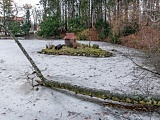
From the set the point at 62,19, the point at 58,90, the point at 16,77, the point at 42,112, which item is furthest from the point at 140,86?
the point at 62,19

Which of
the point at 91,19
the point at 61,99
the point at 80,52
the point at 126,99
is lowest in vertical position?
the point at 61,99

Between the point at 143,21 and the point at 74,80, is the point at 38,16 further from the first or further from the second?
the point at 74,80

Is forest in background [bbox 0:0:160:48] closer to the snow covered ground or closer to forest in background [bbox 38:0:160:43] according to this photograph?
forest in background [bbox 38:0:160:43]

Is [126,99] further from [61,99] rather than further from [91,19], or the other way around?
[91,19]

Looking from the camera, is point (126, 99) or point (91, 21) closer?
point (126, 99)

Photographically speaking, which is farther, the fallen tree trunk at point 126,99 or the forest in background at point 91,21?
the forest in background at point 91,21

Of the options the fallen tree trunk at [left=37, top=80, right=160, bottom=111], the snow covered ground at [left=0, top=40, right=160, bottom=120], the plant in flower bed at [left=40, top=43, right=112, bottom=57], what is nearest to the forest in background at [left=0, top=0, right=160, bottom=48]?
the plant in flower bed at [left=40, top=43, right=112, bottom=57]

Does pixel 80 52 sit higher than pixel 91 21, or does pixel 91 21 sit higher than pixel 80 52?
pixel 91 21

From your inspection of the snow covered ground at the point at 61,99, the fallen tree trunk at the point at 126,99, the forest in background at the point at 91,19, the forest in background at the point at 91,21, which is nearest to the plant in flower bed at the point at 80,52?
the forest in background at the point at 91,21

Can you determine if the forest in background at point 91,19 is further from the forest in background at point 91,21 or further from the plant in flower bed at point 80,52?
the plant in flower bed at point 80,52

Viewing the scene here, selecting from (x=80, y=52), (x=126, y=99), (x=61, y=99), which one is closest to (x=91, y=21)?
(x=80, y=52)

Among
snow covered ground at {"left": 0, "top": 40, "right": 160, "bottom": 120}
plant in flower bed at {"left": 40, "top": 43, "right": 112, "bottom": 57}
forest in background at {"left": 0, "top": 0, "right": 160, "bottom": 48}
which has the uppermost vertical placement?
forest in background at {"left": 0, "top": 0, "right": 160, "bottom": 48}

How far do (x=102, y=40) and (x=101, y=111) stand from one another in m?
21.5

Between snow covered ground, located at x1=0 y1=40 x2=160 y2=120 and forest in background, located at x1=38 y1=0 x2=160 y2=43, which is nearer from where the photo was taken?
snow covered ground, located at x1=0 y1=40 x2=160 y2=120
